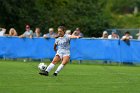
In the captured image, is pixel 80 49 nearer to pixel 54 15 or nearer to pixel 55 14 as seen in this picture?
pixel 54 15

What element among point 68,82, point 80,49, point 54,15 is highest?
point 54,15

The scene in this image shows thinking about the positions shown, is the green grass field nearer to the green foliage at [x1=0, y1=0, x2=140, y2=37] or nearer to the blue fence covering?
the blue fence covering

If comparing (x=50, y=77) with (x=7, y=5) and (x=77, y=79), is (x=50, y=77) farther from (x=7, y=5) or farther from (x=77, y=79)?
(x=7, y=5)

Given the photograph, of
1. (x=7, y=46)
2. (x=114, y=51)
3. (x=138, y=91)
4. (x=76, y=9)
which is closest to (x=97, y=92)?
(x=138, y=91)

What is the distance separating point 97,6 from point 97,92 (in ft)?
111

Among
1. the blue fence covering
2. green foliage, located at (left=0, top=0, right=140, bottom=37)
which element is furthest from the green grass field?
green foliage, located at (left=0, top=0, right=140, bottom=37)

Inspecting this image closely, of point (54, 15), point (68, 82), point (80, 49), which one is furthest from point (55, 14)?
point (68, 82)

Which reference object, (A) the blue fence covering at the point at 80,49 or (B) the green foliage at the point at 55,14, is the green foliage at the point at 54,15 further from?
(A) the blue fence covering at the point at 80,49

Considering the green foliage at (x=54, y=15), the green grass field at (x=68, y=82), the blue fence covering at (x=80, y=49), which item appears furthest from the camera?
the green foliage at (x=54, y=15)

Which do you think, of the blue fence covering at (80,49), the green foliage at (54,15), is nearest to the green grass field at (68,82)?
the blue fence covering at (80,49)

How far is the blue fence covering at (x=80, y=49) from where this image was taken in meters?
30.0

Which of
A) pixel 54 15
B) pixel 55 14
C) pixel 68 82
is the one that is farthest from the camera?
pixel 55 14

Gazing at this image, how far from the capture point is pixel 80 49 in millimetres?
30781

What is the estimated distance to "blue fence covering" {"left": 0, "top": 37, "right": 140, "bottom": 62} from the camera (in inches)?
1179
